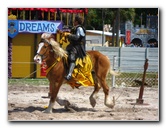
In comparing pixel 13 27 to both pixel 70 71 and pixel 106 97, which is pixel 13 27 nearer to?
pixel 70 71

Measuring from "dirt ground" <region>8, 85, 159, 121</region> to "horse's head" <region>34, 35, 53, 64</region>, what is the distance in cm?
60

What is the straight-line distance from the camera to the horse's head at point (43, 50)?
7066 mm

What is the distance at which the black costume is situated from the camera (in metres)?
7.13

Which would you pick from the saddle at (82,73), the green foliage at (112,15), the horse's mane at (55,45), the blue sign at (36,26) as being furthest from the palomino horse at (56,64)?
the blue sign at (36,26)

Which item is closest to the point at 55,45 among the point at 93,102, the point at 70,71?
the point at 70,71

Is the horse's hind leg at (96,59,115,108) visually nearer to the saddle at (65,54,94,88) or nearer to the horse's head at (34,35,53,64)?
the saddle at (65,54,94,88)

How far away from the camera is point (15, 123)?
6.86 metres

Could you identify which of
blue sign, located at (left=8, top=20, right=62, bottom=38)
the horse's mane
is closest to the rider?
the horse's mane

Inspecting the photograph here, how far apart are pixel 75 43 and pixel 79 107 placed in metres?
0.95

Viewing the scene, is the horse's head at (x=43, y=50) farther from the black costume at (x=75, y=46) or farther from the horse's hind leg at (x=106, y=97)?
the horse's hind leg at (x=106, y=97)
